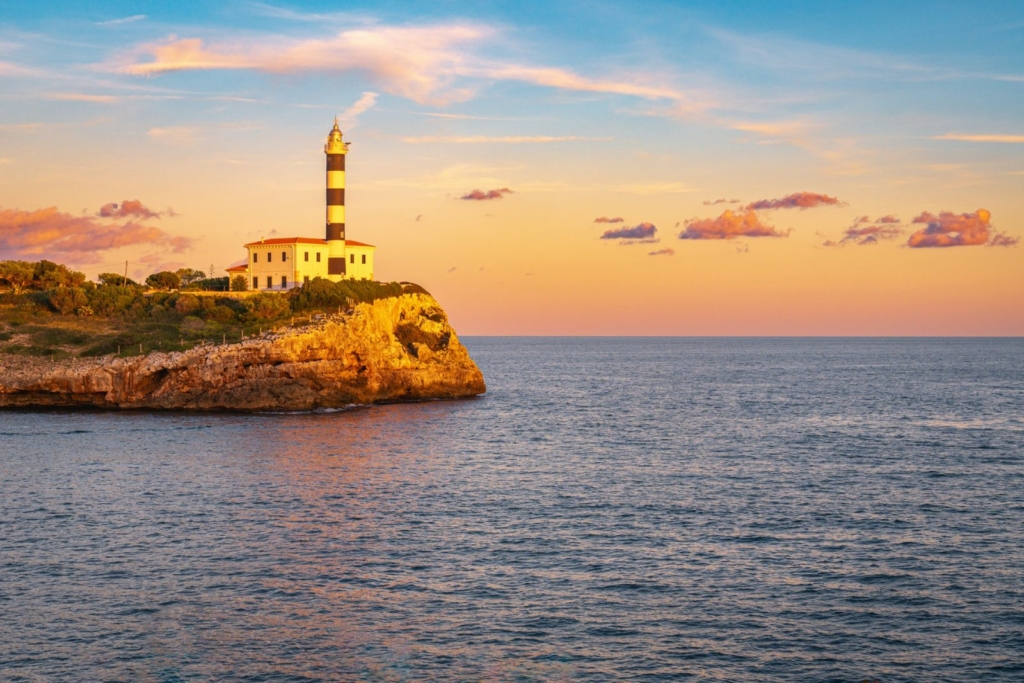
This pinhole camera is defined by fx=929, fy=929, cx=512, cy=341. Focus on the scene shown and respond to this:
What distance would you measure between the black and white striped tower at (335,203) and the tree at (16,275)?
1238 inches

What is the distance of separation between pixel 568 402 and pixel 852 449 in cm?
→ 3579

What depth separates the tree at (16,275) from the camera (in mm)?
96750

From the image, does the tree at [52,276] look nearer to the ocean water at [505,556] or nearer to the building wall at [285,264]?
the building wall at [285,264]

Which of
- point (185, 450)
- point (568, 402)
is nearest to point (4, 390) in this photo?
point (185, 450)

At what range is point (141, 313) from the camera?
87.2 metres

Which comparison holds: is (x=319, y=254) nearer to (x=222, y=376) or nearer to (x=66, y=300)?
(x=66, y=300)

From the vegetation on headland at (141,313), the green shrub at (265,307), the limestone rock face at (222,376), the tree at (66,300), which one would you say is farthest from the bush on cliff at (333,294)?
the tree at (66,300)

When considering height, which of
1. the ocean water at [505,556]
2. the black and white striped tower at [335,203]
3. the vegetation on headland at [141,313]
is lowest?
the ocean water at [505,556]

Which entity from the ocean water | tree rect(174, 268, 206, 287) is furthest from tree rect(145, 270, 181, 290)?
the ocean water

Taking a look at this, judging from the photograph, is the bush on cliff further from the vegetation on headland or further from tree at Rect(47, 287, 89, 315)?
tree at Rect(47, 287, 89, 315)

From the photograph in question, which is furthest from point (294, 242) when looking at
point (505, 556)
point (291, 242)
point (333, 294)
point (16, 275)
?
point (505, 556)

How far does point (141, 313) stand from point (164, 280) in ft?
74.0

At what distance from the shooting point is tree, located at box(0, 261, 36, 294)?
96750mm

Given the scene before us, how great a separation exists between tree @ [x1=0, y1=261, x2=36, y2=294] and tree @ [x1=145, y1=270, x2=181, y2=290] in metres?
13.2
